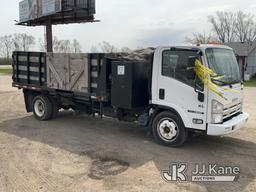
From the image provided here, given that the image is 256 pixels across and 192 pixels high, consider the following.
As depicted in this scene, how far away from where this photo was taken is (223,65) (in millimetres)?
6520

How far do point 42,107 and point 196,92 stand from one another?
18.0 ft

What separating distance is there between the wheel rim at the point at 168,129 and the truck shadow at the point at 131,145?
256 mm

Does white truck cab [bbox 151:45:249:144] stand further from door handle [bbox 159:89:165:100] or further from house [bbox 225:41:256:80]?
house [bbox 225:41:256:80]

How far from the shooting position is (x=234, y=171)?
220 inches

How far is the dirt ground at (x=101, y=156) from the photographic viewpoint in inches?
195

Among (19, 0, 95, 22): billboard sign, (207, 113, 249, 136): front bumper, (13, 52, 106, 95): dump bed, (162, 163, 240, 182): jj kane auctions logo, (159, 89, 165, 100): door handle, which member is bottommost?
Result: (162, 163, 240, 182): jj kane auctions logo

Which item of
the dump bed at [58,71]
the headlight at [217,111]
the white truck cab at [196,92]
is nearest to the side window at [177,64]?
the white truck cab at [196,92]

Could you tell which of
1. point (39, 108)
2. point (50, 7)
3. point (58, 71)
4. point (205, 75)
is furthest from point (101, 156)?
point (50, 7)

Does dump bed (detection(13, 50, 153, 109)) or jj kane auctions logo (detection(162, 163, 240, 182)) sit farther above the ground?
dump bed (detection(13, 50, 153, 109))

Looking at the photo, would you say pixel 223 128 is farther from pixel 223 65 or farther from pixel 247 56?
pixel 247 56

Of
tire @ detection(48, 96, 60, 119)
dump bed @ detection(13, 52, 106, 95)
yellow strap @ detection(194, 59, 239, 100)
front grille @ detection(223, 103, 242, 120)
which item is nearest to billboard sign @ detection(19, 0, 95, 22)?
dump bed @ detection(13, 52, 106, 95)

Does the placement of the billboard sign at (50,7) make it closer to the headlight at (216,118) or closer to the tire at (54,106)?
the tire at (54,106)

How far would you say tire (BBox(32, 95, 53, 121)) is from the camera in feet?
31.0

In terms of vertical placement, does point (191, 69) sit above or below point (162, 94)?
above
